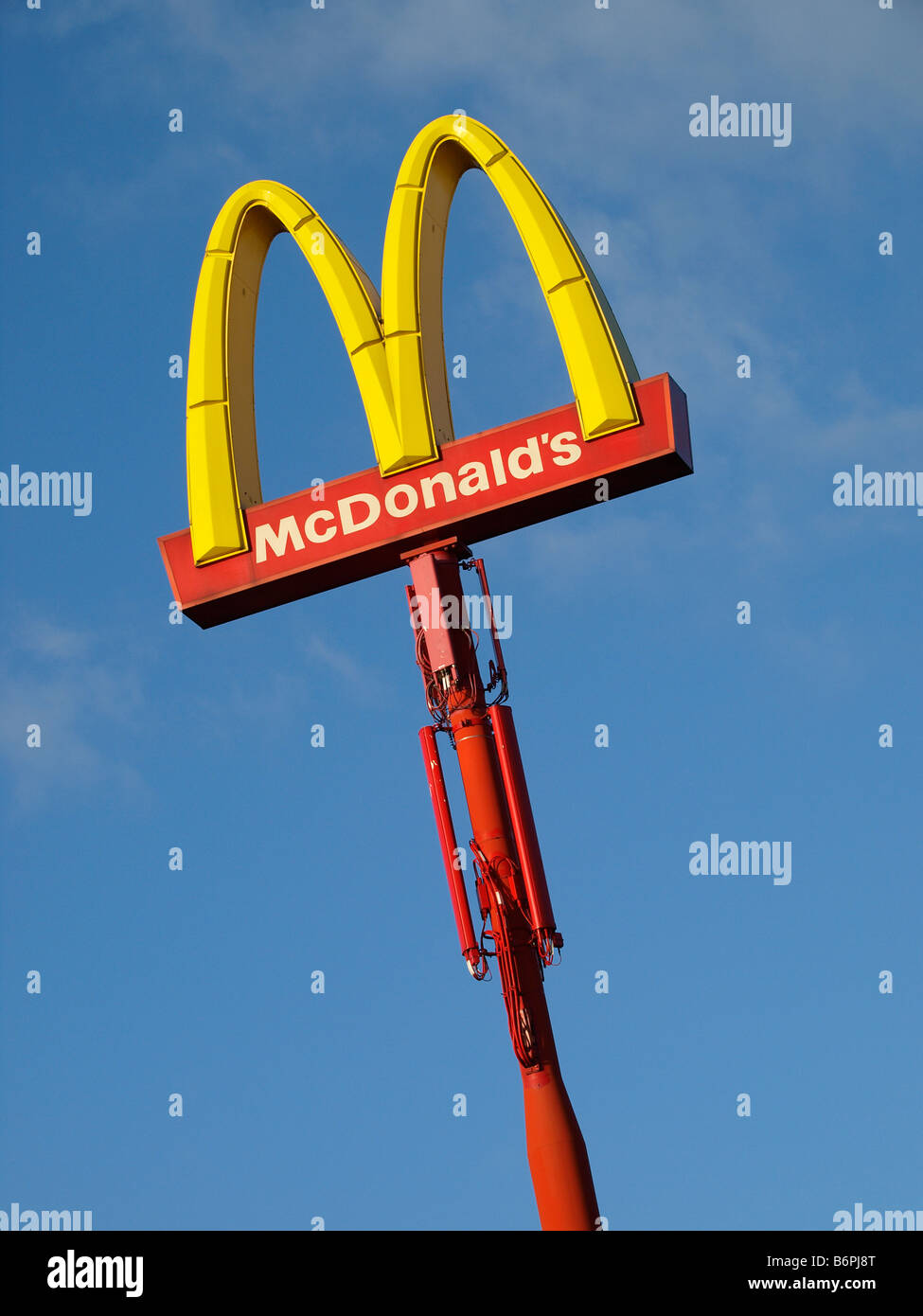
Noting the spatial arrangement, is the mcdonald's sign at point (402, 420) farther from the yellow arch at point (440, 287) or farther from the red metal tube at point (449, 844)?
the red metal tube at point (449, 844)

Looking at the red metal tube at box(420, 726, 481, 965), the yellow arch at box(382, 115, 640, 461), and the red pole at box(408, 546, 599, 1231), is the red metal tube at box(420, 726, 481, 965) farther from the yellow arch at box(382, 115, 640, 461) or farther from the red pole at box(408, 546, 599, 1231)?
the yellow arch at box(382, 115, 640, 461)

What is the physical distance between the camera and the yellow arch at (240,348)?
23.1 metres

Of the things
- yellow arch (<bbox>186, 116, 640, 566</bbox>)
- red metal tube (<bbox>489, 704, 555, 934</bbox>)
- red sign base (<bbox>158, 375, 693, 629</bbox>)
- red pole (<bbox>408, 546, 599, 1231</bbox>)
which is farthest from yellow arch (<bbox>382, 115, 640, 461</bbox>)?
red metal tube (<bbox>489, 704, 555, 934</bbox>)

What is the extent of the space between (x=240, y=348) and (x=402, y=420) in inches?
129

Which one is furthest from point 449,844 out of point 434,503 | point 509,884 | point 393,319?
point 393,319

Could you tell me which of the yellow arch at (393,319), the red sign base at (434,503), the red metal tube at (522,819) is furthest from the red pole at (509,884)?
the yellow arch at (393,319)

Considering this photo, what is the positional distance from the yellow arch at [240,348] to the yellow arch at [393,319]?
0.02 metres

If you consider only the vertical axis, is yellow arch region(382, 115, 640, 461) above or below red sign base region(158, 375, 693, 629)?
above

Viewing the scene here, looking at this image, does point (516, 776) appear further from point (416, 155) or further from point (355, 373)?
point (416, 155)

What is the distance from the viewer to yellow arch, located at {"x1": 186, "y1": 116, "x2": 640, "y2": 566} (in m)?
22.1

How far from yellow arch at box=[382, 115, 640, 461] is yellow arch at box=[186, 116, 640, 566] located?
0.02 metres
